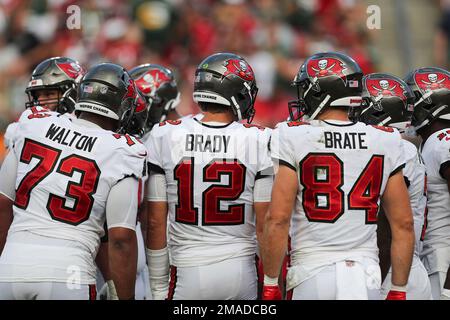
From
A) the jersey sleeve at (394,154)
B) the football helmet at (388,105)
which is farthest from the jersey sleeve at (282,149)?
the football helmet at (388,105)

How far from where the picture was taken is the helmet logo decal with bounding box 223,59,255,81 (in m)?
5.28

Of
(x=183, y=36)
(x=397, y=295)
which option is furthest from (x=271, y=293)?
(x=183, y=36)

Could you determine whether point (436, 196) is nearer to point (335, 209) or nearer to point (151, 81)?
point (335, 209)

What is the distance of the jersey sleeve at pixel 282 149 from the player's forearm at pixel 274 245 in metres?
0.32

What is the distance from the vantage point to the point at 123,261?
4730mm

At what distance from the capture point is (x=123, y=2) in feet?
39.5

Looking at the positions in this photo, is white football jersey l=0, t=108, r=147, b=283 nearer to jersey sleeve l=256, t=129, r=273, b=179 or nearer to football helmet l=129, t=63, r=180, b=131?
jersey sleeve l=256, t=129, r=273, b=179

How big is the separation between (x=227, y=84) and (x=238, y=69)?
15 cm

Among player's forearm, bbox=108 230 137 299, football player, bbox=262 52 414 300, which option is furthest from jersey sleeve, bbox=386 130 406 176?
player's forearm, bbox=108 230 137 299

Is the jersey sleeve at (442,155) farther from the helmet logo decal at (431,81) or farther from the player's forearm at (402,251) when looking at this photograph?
the player's forearm at (402,251)

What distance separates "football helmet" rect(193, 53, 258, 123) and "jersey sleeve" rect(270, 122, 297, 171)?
577mm
